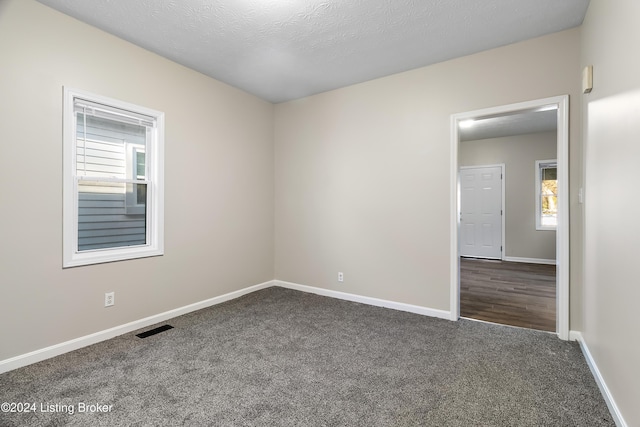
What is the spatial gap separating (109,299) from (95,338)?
327mm

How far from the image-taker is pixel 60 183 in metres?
2.47

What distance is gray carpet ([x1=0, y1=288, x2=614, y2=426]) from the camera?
173 centimetres

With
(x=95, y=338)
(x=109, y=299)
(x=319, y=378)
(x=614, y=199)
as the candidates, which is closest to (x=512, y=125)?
(x=614, y=199)

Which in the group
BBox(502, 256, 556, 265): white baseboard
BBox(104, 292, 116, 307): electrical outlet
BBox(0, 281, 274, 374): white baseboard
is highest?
BBox(104, 292, 116, 307): electrical outlet

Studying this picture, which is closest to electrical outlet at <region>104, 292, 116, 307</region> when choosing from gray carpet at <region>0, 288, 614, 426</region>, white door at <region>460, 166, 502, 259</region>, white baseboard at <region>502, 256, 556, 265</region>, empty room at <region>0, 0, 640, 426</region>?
empty room at <region>0, 0, 640, 426</region>

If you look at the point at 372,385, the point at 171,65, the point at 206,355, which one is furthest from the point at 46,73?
the point at 372,385

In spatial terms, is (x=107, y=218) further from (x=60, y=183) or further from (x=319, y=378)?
(x=319, y=378)

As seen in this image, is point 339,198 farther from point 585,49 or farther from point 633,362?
point 633,362

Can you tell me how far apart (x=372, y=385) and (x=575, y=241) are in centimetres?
215

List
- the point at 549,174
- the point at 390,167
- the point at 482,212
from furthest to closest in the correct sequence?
the point at 482,212, the point at 549,174, the point at 390,167

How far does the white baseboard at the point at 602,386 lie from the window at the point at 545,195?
182 inches

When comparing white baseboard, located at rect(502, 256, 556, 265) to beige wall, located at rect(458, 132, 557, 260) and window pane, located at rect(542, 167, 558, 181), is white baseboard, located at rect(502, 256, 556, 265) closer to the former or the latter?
beige wall, located at rect(458, 132, 557, 260)

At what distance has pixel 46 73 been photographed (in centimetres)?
240

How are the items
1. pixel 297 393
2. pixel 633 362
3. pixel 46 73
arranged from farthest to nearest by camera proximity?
pixel 46 73 → pixel 297 393 → pixel 633 362
